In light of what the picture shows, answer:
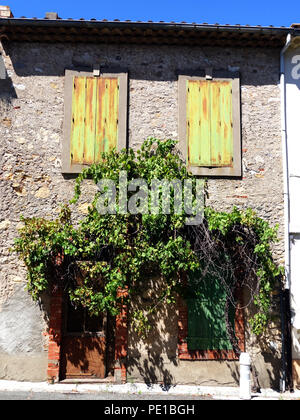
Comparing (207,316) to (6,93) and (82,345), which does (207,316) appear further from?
(6,93)

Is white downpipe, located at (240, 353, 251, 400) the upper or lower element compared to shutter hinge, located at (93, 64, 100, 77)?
lower

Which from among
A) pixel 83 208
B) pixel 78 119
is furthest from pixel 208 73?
pixel 83 208

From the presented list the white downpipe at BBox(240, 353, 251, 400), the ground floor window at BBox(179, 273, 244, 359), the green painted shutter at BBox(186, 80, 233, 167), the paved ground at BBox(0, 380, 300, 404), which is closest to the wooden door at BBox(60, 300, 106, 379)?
the paved ground at BBox(0, 380, 300, 404)

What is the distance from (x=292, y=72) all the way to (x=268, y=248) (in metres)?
3.32

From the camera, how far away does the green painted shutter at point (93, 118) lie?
21.4ft

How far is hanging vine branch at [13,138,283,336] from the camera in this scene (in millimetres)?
5836

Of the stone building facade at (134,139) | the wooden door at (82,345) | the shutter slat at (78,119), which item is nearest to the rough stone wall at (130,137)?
the stone building facade at (134,139)

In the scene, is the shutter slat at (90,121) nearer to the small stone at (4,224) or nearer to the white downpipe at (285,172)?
the small stone at (4,224)

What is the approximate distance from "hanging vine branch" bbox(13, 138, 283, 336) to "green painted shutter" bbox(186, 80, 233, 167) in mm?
516

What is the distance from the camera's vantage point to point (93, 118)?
6633mm

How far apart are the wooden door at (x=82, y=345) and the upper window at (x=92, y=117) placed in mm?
2565

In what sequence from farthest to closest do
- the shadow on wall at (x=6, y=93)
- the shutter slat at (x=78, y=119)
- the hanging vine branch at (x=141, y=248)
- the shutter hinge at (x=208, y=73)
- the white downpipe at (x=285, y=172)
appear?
1. the shutter hinge at (x=208, y=73)
2. the shadow on wall at (x=6, y=93)
3. the shutter slat at (x=78, y=119)
4. the white downpipe at (x=285, y=172)
5. the hanging vine branch at (x=141, y=248)

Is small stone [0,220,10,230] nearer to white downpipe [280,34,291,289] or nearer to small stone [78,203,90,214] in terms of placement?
small stone [78,203,90,214]

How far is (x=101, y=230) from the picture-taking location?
19.5 ft
